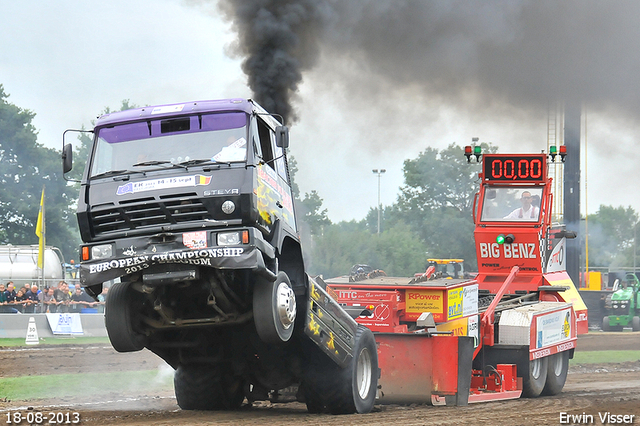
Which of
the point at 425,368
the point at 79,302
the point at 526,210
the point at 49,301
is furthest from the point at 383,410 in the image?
the point at 79,302

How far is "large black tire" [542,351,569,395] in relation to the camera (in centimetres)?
1301

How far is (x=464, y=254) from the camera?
52.4 meters

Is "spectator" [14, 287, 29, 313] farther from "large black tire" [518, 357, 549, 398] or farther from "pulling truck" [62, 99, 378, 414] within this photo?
"large black tire" [518, 357, 549, 398]

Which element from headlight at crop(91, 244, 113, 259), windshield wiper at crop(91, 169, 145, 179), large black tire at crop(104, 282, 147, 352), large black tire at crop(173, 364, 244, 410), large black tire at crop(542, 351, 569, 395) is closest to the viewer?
headlight at crop(91, 244, 113, 259)

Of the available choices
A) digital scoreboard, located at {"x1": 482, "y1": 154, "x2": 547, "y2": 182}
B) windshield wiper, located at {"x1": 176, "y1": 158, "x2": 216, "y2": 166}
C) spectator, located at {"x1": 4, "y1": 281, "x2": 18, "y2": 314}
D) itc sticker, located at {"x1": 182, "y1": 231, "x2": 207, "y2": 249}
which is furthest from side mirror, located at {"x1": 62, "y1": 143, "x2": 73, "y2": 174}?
spectator, located at {"x1": 4, "y1": 281, "x2": 18, "y2": 314}

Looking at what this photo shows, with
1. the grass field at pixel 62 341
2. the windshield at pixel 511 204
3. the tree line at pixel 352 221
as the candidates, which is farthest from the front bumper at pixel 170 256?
the tree line at pixel 352 221

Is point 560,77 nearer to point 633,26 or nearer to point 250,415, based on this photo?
point 633,26

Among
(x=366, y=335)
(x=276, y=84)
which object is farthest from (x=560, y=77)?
(x=366, y=335)

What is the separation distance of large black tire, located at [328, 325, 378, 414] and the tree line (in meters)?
29.0

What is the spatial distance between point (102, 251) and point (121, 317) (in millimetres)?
781

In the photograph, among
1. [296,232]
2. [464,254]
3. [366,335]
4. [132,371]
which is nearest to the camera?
[296,232]

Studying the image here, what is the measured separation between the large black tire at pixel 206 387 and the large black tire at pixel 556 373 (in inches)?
210

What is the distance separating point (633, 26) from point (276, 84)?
19.9 feet

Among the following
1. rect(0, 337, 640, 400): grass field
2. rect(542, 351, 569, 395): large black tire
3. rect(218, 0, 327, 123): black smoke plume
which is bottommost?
rect(0, 337, 640, 400): grass field
